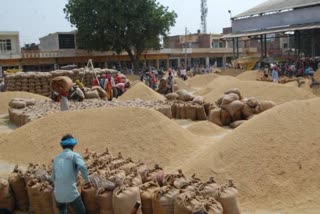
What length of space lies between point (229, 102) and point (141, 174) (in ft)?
23.4

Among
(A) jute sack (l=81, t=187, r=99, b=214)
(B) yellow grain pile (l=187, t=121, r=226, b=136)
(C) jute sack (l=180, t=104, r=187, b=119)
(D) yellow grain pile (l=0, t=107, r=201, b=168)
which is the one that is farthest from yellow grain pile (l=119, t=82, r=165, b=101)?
(A) jute sack (l=81, t=187, r=99, b=214)

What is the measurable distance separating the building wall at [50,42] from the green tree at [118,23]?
3760 millimetres

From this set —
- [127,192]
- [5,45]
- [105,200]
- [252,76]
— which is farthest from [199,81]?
[127,192]

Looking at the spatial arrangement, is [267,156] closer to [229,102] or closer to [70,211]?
[70,211]

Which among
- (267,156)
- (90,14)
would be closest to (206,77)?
(90,14)

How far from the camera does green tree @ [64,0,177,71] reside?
37594 millimetres

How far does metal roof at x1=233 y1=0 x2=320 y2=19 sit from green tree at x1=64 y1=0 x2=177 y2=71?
773 centimetres

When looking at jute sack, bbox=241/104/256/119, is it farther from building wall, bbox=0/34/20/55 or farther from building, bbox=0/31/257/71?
building wall, bbox=0/34/20/55

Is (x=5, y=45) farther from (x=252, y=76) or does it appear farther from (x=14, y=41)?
(x=252, y=76)

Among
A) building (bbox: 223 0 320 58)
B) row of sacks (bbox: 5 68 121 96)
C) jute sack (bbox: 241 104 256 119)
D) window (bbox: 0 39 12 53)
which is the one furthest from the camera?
window (bbox: 0 39 12 53)

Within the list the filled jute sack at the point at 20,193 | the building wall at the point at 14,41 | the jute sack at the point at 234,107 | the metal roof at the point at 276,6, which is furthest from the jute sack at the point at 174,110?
the building wall at the point at 14,41

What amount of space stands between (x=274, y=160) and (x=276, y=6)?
28.0 meters

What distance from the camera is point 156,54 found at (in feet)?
160

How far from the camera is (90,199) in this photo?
524cm
